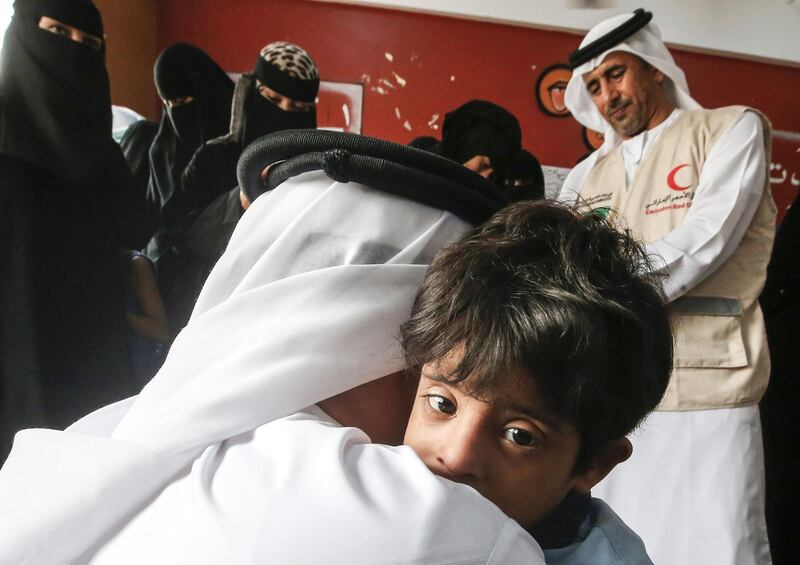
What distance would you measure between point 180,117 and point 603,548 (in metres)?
2.85

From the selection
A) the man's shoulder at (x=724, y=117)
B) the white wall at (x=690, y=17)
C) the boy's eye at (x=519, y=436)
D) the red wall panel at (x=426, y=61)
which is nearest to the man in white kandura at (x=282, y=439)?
the boy's eye at (x=519, y=436)

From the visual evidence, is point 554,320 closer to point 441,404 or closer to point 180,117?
point 441,404

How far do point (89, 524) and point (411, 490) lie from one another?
326 mm

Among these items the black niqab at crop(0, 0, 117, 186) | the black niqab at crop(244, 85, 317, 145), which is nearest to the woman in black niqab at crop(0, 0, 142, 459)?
the black niqab at crop(0, 0, 117, 186)

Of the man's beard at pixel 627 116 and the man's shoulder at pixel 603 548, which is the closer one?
the man's shoulder at pixel 603 548

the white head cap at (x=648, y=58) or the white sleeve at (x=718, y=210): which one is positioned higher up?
the white head cap at (x=648, y=58)

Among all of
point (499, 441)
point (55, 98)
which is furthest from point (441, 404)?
point (55, 98)

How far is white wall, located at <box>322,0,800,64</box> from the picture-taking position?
570 cm

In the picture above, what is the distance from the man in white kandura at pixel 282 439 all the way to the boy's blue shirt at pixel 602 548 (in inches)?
6.6

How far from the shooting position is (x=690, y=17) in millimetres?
5809

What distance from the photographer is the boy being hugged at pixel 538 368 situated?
0.82 m

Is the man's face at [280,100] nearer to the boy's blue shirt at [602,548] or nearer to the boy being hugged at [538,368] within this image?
the boy being hugged at [538,368]

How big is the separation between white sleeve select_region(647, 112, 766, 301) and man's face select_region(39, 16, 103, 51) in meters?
2.00

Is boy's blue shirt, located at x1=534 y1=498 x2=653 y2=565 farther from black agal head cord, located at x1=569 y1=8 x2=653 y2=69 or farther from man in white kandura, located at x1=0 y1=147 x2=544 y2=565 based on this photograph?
black agal head cord, located at x1=569 y1=8 x2=653 y2=69
